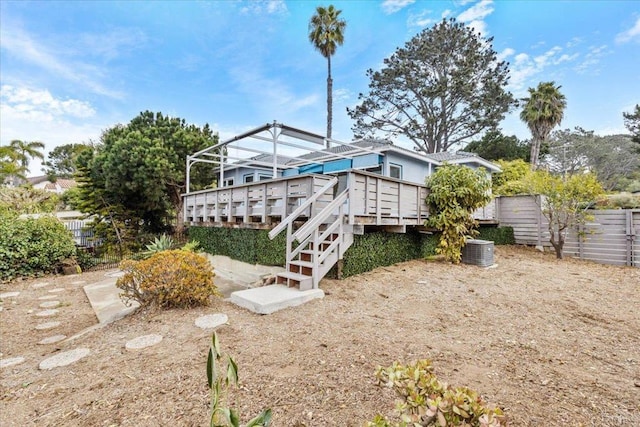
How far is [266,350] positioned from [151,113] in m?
13.1

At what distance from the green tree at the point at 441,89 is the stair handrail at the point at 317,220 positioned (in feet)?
65.5

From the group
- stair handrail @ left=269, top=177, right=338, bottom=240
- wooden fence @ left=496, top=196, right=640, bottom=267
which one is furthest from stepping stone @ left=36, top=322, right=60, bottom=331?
wooden fence @ left=496, top=196, right=640, bottom=267

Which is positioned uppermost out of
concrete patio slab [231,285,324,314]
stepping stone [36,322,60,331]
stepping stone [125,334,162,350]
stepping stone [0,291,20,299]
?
concrete patio slab [231,285,324,314]

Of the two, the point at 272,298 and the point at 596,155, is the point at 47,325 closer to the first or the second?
the point at 272,298

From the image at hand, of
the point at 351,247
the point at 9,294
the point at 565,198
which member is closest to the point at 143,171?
the point at 9,294

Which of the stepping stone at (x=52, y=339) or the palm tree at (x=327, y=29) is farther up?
the palm tree at (x=327, y=29)

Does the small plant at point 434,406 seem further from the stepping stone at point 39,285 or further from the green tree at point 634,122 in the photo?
the green tree at point 634,122

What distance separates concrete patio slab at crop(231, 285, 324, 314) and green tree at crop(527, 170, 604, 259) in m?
7.96

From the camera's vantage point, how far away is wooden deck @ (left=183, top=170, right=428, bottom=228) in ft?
19.7

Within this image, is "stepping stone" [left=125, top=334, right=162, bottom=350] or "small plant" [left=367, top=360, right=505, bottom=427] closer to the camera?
"small plant" [left=367, top=360, right=505, bottom=427]

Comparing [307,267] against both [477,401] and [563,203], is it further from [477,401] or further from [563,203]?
[563,203]

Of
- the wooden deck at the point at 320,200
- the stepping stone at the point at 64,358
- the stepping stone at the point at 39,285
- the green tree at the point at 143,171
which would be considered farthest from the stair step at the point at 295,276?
the green tree at the point at 143,171

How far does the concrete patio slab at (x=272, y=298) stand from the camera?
426 cm

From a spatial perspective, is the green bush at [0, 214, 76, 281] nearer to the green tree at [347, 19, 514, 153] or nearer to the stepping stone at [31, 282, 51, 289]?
the stepping stone at [31, 282, 51, 289]
